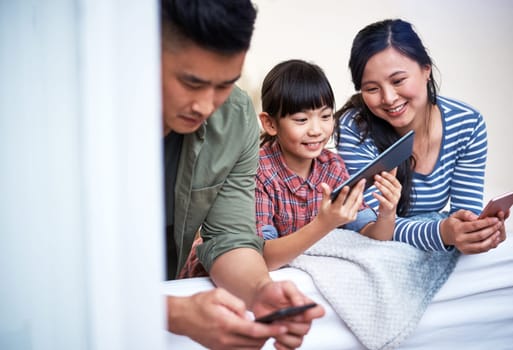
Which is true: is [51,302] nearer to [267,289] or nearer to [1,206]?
[1,206]

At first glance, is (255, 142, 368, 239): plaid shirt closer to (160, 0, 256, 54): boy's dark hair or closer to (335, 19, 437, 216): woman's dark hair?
(335, 19, 437, 216): woman's dark hair

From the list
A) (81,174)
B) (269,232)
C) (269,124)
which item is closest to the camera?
(81,174)

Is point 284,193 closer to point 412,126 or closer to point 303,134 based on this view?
point 303,134

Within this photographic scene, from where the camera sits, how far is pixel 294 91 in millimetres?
1395

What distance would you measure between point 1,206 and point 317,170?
98cm

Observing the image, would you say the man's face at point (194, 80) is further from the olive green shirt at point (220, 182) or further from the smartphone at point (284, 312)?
the smartphone at point (284, 312)

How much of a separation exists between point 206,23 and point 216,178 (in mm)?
384

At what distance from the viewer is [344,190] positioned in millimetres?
1049

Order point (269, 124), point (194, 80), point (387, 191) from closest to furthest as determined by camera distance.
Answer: point (194, 80) < point (387, 191) < point (269, 124)

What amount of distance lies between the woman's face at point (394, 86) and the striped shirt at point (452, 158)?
0.31 feet

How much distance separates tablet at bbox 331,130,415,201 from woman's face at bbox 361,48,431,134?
30cm

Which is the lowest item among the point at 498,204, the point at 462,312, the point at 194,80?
the point at 462,312

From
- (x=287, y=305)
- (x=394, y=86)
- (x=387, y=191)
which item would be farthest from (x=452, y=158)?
(x=287, y=305)

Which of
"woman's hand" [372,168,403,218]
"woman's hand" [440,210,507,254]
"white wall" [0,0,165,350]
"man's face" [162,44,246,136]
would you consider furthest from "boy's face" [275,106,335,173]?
"white wall" [0,0,165,350]
